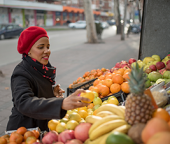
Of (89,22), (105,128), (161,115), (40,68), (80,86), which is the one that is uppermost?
(89,22)

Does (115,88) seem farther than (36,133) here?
Yes

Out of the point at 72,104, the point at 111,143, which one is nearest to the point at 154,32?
the point at 72,104

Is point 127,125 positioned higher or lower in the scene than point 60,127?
higher

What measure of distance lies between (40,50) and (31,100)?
0.67 meters

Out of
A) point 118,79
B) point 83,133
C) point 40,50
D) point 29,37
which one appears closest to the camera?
point 83,133

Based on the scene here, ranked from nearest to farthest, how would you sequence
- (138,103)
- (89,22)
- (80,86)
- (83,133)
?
(138,103) → (83,133) → (80,86) → (89,22)

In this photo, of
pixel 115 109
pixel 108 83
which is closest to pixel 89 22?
pixel 108 83

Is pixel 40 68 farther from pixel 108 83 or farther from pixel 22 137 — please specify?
pixel 108 83

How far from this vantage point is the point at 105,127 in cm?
Answer: 148

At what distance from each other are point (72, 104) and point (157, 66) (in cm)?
271

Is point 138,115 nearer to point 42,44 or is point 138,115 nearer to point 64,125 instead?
point 64,125

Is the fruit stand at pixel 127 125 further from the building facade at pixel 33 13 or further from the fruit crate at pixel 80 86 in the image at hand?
the building facade at pixel 33 13

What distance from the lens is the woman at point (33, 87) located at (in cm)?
170

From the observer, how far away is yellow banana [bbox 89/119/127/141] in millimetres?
1477
